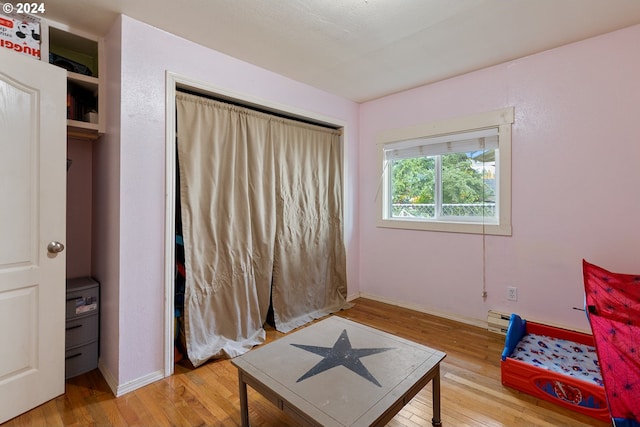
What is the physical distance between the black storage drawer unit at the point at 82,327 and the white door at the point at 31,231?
212mm

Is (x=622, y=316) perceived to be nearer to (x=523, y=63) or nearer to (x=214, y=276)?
(x=523, y=63)

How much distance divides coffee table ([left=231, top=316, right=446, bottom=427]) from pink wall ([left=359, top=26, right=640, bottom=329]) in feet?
4.93

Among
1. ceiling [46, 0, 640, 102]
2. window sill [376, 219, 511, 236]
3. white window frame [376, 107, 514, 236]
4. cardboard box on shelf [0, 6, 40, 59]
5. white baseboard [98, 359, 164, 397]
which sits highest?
ceiling [46, 0, 640, 102]

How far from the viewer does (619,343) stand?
142 cm

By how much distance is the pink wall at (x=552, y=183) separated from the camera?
2.10 m

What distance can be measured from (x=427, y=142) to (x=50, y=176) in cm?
307

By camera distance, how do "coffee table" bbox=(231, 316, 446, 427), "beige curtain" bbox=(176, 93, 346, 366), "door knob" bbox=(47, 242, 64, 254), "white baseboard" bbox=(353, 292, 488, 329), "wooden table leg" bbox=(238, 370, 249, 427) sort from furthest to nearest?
1. "white baseboard" bbox=(353, 292, 488, 329)
2. "beige curtain" bbox=(176, 93, 346, 366)
3. "door knob" bbox=(47, 242, 64, 254)
4. "wooden table leg" bbox=(238, 370, 249, 427)
5. "coffee table" bbox=(231, 316, 446, 427)

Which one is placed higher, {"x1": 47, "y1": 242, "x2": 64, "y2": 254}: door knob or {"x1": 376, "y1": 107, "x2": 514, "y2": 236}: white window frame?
{"x1": 376, "y1": 107, "x2": 514, "y2": 236}: white window frame

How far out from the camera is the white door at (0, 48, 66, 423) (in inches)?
62.2

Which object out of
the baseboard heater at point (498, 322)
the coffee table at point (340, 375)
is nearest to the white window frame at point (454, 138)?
the baseboard heater at point (498, 322)

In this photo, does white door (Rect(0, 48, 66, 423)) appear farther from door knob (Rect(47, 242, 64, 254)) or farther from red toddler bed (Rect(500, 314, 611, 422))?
red toddler bed (Rect(500, 314, 611, 422))

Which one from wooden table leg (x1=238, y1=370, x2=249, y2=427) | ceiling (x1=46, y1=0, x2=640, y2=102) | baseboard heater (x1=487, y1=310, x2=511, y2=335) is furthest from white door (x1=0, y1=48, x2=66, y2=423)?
baseboard heater (x1=487, y1=310, x2=511, y2=335)

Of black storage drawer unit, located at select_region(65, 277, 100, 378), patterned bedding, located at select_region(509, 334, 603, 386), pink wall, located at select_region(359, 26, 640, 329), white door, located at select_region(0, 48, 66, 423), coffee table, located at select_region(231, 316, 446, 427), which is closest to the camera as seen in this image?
coffee table, located at select_region(231, 316, 446, 427)

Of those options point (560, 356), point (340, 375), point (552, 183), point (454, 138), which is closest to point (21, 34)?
point (340, 375)
